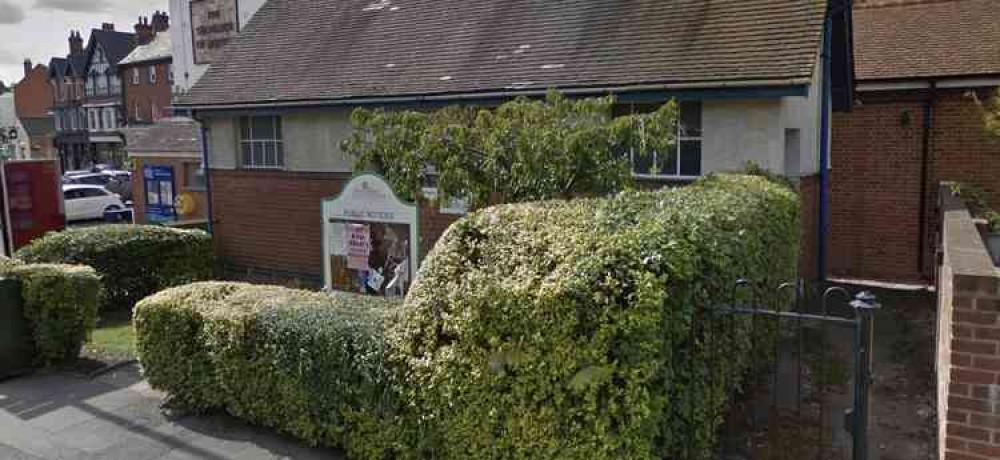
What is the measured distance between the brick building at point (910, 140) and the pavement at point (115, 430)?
11.3 metres

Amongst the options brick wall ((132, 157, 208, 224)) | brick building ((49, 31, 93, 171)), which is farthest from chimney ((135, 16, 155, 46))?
brick wall ((132, 157, 208, 224))

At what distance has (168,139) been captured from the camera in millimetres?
24734

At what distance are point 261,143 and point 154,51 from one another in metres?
40.3

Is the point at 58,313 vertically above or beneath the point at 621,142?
beneath

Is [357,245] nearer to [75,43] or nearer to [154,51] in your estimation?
[154,51]

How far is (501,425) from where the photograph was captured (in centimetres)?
452

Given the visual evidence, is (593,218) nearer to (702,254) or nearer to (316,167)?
(702,254)

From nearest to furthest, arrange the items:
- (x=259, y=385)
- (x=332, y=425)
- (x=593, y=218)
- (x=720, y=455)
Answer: (x=593, y=218) < (x=720, y=455) < (x=332, y=425) < (x=259, y=385)

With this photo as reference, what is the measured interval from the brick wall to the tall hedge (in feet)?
60.3

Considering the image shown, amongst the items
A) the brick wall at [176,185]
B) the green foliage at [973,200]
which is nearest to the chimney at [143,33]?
the brick wall at [176,185]

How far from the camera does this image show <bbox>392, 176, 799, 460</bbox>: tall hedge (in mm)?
4020

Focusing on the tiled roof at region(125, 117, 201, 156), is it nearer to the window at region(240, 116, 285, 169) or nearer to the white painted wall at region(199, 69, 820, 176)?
the window at region(240, 116, 285, 169)

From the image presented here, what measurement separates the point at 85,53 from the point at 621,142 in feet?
209

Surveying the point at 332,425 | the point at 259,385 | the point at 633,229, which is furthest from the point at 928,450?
the point at 259,385
